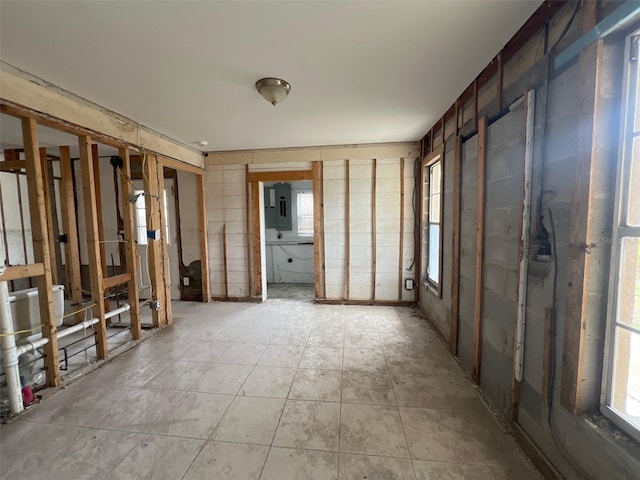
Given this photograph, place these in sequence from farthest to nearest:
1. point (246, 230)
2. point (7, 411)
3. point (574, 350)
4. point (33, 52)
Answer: point (246, 230) < point (7, 411) < point (33, 52) < point (574, 350)

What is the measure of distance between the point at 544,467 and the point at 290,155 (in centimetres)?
423

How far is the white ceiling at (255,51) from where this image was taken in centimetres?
144

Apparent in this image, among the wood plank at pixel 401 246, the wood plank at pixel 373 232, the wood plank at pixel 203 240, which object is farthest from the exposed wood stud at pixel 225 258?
the wood plank at pixel 401 246

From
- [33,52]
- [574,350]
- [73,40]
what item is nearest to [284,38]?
[73,40]

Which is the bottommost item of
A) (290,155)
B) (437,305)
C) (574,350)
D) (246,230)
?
(437,305)

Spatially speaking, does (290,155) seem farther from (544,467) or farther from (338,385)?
(544,467)

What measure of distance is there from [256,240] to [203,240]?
0.89 meters

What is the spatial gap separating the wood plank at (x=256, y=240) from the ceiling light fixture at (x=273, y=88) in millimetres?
2334

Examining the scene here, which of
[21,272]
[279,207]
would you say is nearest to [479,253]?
[21,272]

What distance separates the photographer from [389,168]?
4.14 m

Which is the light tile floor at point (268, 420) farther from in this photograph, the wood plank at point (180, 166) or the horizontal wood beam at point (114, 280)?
the wood plank at point (180, 166)

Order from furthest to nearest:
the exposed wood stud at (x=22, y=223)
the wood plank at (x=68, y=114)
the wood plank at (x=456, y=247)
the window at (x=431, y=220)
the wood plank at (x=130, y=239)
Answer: the exposed wood stud at (x=22, y=223) → the window at (x=431, y=220) → the wood plank at (x=130, y=239) → the wood plank at (x=456, y=247) → the wood plank at (x=68, y=114)

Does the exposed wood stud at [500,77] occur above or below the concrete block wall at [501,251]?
above

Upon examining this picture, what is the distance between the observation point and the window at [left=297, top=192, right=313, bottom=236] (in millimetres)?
6426
